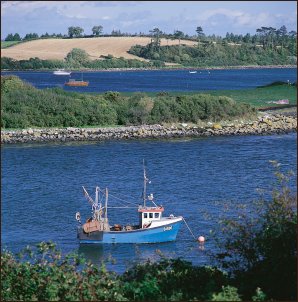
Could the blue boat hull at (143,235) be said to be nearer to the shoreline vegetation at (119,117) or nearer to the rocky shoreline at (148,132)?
the rocky shoreline at (148,132)

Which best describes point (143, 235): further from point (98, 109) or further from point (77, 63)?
point (77, 63)

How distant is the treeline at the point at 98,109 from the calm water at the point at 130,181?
16.6 ft

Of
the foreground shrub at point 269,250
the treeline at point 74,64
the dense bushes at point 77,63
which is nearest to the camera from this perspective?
the foreground shrub at point 269,250

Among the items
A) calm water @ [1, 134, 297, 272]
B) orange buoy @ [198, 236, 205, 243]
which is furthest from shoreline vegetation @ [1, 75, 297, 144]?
orange buoy @ [198, 236, 205, 243]

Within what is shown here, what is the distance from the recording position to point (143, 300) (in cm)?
848

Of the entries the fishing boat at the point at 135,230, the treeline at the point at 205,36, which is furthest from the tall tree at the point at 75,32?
the fishing boat at the point at 135,230

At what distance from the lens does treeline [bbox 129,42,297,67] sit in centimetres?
10662

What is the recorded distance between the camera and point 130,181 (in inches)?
1005

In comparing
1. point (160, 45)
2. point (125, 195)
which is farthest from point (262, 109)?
point (160, 45)

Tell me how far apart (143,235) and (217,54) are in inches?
3741

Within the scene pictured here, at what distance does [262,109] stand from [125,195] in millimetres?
24460

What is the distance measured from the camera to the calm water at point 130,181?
18.5 meters

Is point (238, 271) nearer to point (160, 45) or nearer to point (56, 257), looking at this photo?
point (56, 257)

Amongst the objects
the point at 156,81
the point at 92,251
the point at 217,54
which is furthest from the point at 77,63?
the point at 92,251
